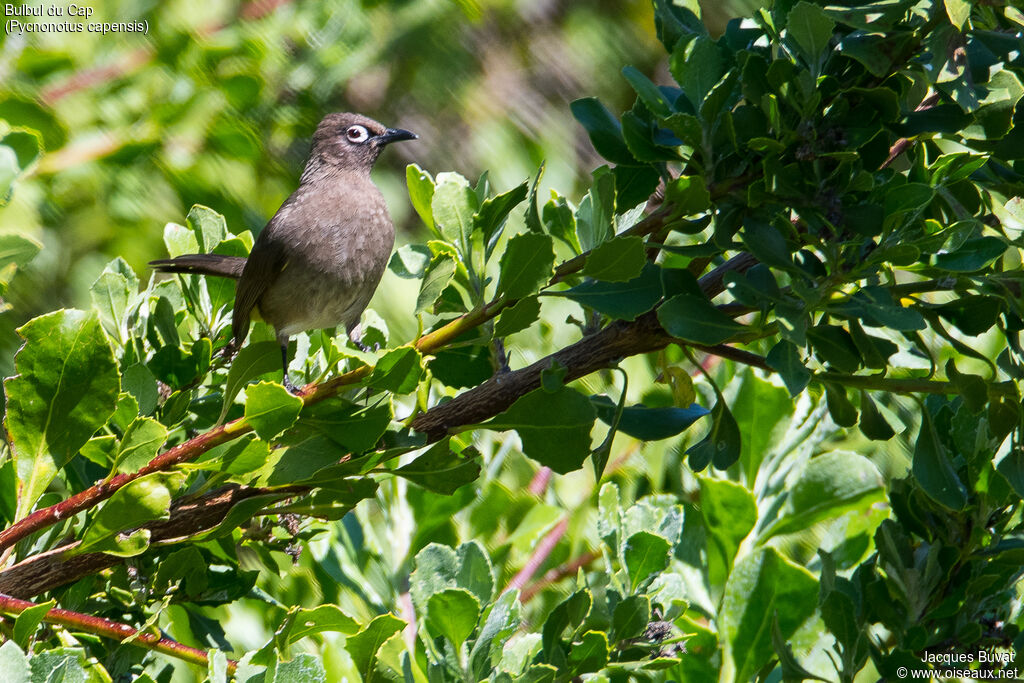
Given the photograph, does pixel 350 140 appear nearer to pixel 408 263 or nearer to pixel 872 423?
pixel 408 263

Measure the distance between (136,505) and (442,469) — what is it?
26 centimetres

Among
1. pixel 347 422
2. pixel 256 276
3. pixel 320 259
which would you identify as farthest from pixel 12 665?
pixel 320 259

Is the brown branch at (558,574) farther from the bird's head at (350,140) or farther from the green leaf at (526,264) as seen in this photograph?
the bird's head at (350,140)

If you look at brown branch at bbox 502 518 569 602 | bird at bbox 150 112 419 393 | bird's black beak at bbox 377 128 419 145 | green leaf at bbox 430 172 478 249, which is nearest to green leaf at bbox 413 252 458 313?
green leaf at bbox 430 172 478 249

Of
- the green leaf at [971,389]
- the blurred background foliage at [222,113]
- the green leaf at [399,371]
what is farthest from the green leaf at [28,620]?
the blurred background foliage at [222,113]

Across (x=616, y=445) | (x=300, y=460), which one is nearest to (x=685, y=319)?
(x=300, y=460)

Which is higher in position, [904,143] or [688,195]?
[688,195]

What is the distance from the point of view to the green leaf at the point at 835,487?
1267mm

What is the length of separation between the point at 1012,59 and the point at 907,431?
1.44 feet

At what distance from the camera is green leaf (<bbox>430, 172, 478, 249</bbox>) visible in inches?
40.5

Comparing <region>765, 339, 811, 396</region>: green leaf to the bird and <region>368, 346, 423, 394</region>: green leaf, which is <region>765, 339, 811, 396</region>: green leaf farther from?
the bird

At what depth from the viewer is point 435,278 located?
989mm

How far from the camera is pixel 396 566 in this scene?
1366mm

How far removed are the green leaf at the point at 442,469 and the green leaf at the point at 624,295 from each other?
0.18 meters
